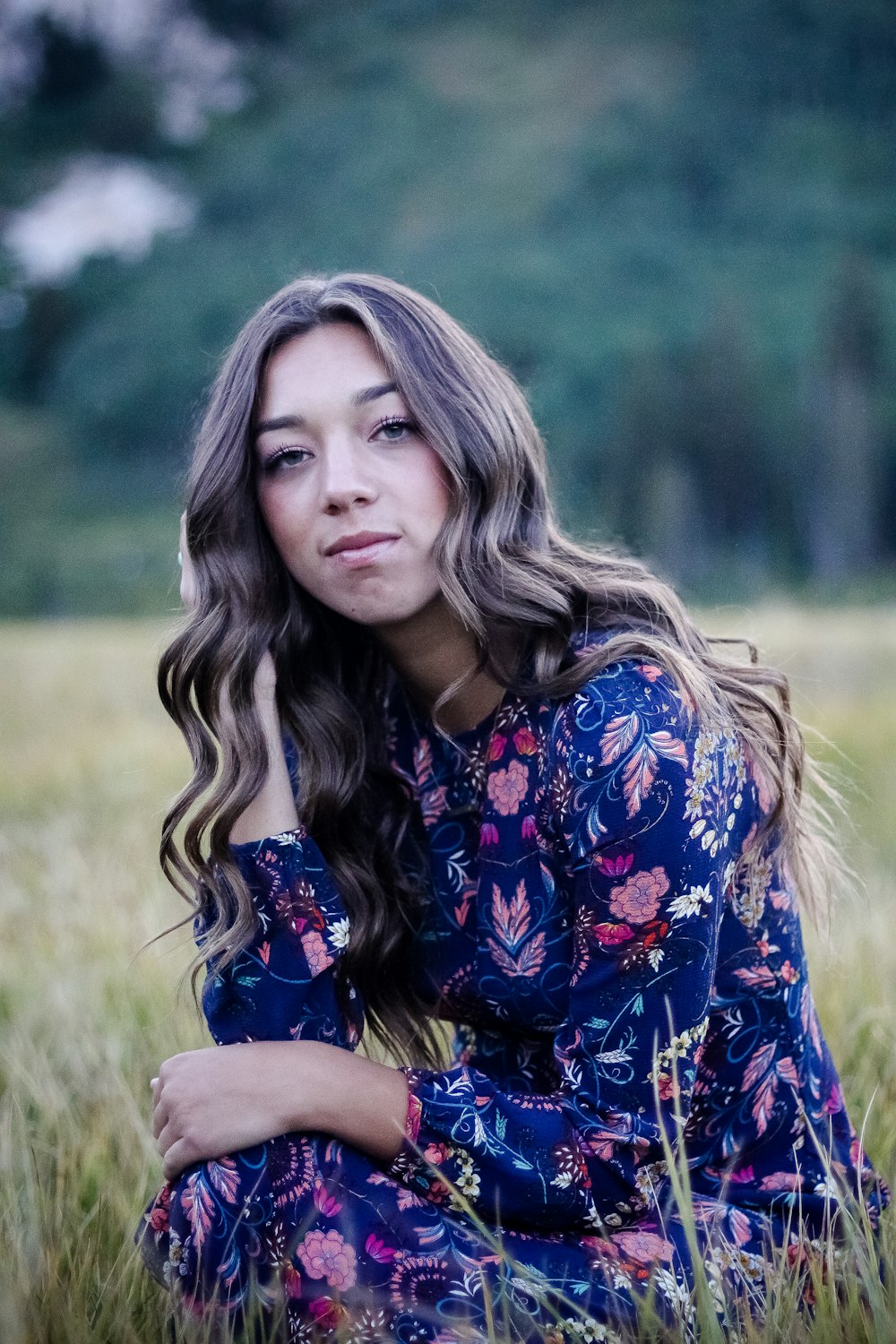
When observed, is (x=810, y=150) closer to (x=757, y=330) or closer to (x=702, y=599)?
(x=757, y=330)

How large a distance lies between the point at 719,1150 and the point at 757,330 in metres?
45.8

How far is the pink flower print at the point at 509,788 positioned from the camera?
1868 mm

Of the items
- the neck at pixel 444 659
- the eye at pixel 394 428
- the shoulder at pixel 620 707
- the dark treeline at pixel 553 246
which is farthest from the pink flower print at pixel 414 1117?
the dark treeline at pixel 553 246

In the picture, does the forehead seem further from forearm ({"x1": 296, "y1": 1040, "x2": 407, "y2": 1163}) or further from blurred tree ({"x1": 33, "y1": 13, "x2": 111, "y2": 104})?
blurred tree ({"x1": 33, "y1": 13, "x2": 111, "y2": 104})

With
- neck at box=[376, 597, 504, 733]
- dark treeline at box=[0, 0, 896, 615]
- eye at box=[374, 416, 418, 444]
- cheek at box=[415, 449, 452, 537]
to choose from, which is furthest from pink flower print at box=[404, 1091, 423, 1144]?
dark treeline at box=[0, 0, 896, 615]

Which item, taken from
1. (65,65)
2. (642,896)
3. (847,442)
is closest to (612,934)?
(642,896)

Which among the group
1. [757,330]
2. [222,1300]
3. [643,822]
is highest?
[757,330]

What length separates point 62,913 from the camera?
11.9ft

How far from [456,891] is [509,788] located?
0.23 m

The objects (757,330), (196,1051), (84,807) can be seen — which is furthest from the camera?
(757,330)

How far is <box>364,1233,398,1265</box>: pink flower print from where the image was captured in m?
1.60

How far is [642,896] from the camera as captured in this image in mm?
1630

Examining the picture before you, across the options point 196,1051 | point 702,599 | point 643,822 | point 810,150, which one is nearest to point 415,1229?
point 196,1051

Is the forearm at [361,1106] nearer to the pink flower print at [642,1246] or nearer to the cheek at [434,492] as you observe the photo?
the pink flower print at [642,1246]
